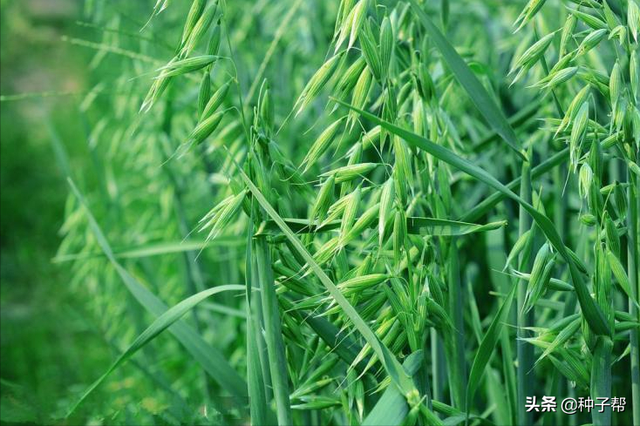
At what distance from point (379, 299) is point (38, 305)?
70.4 inches

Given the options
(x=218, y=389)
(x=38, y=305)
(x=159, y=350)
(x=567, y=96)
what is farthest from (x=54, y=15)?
(x=567, y=96)

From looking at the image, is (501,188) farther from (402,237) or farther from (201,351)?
(201,351)

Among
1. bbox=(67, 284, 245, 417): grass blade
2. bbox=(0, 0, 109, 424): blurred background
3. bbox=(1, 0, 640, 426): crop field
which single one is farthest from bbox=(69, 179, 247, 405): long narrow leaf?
bbox=(0, 0, 109, 424): blurred background

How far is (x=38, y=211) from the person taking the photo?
2674 mm

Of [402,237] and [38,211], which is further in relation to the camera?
[38,211]

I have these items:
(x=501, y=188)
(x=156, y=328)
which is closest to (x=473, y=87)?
(x=501, y=188)

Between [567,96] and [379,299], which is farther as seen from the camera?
[567,96]

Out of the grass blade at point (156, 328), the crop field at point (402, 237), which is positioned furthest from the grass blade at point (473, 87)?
the grass blade at point (156, 328)

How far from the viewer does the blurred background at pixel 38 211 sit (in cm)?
199

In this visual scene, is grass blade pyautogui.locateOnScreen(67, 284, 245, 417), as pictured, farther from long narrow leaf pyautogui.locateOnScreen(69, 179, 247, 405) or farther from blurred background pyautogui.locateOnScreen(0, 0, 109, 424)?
blurred background pyautogui.locateOnScreen(0, 0, 109, 424)

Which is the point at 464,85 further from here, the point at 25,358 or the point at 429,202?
the point at 25,358

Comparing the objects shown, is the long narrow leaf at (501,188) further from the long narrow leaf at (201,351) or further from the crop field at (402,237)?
the long narrow leaf at (201,351)

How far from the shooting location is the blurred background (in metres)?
1.99

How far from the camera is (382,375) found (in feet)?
2.83
